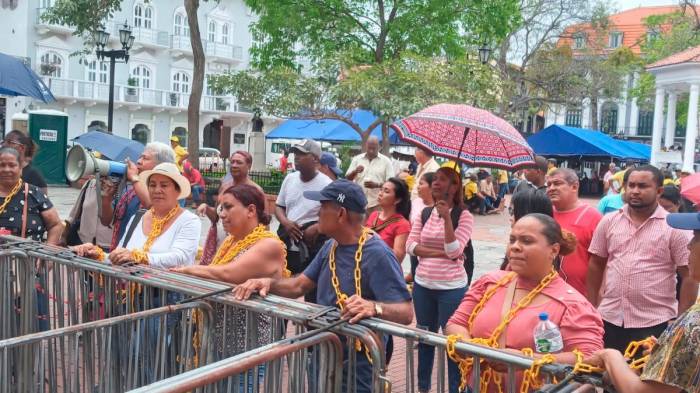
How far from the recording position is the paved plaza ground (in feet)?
18.7

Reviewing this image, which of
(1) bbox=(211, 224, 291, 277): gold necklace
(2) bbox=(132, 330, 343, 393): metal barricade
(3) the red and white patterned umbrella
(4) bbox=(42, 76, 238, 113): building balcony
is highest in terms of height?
(4) bbox=(42, 76, 238, 113): building balcony

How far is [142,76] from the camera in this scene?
4028 centimetres

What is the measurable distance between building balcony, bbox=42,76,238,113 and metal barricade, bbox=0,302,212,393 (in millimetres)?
34354

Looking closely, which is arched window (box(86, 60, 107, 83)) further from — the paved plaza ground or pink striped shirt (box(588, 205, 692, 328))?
pink striped shirt (box(588, 205, 692, 328))

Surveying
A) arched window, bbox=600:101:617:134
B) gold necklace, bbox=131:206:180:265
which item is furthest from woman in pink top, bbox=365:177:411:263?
arched window, bbox=600:101:617:134

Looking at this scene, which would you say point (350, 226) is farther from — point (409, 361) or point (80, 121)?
point (80, 121)

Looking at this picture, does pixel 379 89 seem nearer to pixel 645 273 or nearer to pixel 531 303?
pixel 645 273

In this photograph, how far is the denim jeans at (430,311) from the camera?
5000 millimetres

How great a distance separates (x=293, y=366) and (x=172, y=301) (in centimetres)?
107

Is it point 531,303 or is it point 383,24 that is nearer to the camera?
point 531,303

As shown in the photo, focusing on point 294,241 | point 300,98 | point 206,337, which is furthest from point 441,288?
point 300,98

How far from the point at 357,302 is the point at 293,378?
1.31 ft

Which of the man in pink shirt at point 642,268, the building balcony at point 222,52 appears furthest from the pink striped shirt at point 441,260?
the building balcony at point 222,52

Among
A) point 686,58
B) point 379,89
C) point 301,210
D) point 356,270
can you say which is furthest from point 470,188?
point 686,58
